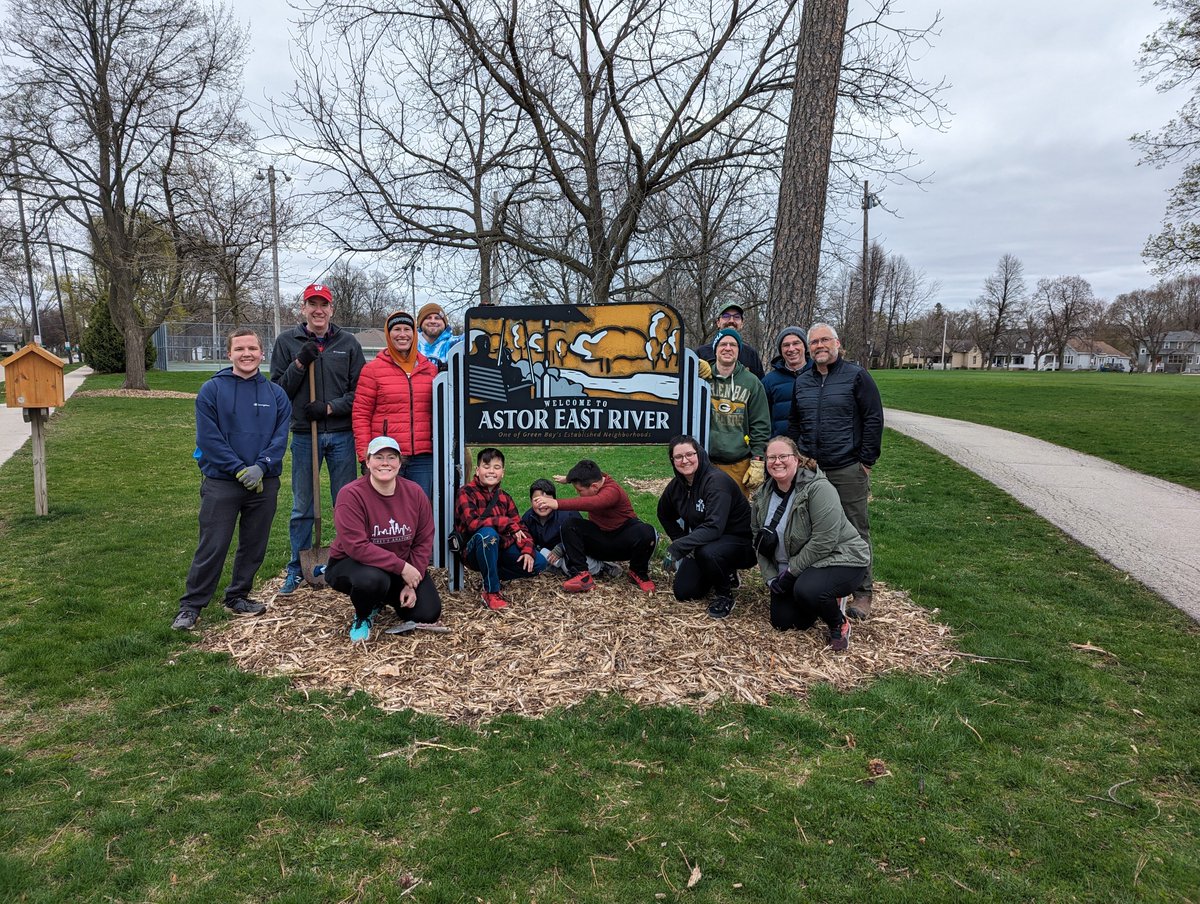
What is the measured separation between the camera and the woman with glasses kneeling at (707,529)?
4793 mm

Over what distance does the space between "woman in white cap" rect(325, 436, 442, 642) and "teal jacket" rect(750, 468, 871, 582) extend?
2338 mm

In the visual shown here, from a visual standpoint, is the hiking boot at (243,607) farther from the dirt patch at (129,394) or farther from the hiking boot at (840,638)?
the dirt patch at (129,394)

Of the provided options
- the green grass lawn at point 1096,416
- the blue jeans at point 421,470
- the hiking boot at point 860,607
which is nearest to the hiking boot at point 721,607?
the hiking boot at point 860,607

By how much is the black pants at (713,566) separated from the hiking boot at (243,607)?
289 centimetres

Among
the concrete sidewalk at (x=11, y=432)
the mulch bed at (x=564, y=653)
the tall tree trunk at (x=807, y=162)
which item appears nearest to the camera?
the mulch bed at (x=564, y=653)

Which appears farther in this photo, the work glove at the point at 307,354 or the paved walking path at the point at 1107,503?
the paved walking path at the point at 1107,503

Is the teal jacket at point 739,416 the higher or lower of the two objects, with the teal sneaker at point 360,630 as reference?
higher

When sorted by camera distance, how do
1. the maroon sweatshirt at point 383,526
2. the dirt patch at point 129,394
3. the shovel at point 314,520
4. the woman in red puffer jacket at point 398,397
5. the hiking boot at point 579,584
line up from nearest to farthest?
the maroon sweatshirt at point 383,526, the woman in red puffer jacket at point 398,397, the shovel at point 314,520, the hiking boot at point 579,584, the dirt patch at point 129,394

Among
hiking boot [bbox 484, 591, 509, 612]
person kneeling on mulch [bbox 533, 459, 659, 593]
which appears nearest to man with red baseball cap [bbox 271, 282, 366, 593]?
hiking boot [bbox 484, 591, 509, 612]

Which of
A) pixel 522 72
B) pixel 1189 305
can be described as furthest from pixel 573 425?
pixel 1189 305

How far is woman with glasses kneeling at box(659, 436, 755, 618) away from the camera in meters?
4.79

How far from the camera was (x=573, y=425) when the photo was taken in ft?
17.3

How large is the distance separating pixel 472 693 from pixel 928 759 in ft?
7.41

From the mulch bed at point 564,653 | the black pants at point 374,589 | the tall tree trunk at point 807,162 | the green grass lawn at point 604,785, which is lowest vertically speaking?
the green grass lawn at point 604,785
